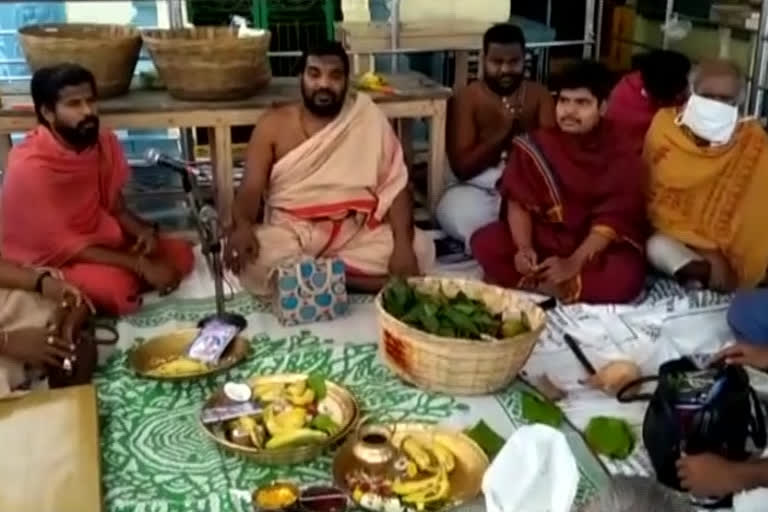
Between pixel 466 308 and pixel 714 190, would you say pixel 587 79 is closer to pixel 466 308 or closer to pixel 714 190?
pixel 714 190

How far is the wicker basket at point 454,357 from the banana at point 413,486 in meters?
0.40

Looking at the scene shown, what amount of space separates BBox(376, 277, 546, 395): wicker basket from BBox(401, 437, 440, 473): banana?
28 centimetres

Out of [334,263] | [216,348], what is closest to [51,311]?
[216,348]

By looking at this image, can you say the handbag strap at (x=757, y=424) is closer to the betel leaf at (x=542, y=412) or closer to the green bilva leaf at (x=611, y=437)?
the green bilva leaf at (x=611, y=437)

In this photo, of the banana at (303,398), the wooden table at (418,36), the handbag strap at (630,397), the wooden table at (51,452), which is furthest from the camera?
the wooden table at (418,36)

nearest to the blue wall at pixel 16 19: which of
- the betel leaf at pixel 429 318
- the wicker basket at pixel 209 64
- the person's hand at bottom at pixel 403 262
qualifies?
the wicker basket at pixel 209 64

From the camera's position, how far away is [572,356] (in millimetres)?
2617

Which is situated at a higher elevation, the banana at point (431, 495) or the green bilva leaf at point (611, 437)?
the banana at point (431, 495)

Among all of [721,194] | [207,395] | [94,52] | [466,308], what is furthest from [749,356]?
[94,52]

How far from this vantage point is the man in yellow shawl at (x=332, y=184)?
306cm

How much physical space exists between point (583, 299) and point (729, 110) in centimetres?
75

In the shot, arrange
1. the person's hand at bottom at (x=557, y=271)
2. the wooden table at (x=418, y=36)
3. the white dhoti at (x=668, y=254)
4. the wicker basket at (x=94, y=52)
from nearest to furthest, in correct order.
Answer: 1. the person's hand at bottom at (x=557, y=271)
2. the white dhoti at (x=668, y=254)
3. the wicker basket at (x=94, y=52)
4. the wooden table at (x=418, y=36)

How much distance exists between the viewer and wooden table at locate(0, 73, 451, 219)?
325 centimetres

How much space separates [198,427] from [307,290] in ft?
2.24
